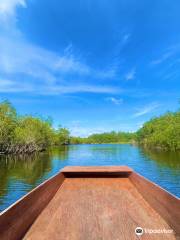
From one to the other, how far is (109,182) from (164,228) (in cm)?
270

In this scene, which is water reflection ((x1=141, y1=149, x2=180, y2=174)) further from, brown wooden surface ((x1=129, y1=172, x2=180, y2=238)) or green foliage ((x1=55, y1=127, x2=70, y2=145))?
green foliage ((x1=55, y1=127, x2=70, y2=145))

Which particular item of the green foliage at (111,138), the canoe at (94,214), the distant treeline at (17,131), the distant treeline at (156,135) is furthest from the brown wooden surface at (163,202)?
the green foliage at (111,138)

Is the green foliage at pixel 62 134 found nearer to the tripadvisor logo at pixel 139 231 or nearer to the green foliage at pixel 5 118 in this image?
the green foliage at pixel 5 118

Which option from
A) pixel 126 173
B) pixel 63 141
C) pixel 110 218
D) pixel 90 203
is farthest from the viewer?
pixel 63 141

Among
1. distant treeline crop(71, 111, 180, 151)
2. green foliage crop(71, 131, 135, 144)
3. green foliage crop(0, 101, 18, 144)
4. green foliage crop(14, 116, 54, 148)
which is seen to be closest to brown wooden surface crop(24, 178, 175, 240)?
green foliage crop(0, 101, 18, 144)

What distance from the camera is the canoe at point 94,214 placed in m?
2.32

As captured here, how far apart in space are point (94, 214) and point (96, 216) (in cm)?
9

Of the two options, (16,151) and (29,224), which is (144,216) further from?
(16,151)

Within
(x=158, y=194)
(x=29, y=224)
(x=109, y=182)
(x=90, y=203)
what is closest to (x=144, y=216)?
(x=158, y=194)

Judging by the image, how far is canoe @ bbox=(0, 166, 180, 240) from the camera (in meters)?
2.32

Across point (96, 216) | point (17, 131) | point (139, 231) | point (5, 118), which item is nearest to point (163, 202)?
point (139, 231)

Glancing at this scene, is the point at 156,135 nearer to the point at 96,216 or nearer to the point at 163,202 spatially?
the point at 163,202

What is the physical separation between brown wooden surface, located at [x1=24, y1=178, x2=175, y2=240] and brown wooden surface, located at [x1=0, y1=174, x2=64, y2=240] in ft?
0.29

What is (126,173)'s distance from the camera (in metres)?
5.52
